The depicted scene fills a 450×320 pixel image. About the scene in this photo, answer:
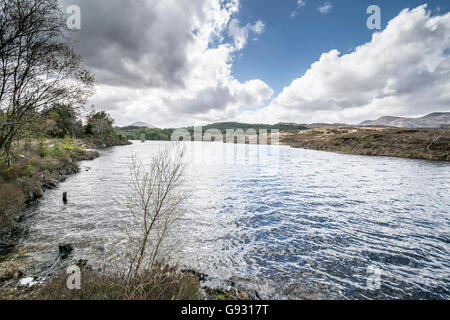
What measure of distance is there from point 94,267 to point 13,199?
27.7 ft

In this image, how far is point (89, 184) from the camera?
19969mm

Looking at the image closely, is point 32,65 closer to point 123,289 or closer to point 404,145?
point 123,289

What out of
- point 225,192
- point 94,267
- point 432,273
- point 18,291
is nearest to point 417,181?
point 432,273

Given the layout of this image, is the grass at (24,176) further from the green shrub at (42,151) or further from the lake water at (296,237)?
the lake water at (296,237)

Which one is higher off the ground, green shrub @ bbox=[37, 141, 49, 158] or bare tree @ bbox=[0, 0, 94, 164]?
bare tree @ bbox=[0, 0, 94, 164]

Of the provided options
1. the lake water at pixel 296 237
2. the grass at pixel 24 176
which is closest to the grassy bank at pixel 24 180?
the grass at pixel 24 176

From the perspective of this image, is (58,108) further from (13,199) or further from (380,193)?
(380,193)

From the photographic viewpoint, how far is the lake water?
21.6 ft

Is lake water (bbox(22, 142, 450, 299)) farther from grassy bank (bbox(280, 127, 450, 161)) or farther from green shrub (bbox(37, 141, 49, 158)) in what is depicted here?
grassy bank (bbox(280, 127, 450, 161))

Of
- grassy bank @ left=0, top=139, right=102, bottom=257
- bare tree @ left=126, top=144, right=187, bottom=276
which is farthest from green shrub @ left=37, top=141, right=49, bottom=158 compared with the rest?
bare tree @ left=126, top=144, right=187, bottom=276

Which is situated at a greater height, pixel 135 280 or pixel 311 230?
pixel 135 280

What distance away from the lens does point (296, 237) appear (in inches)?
→ 383
